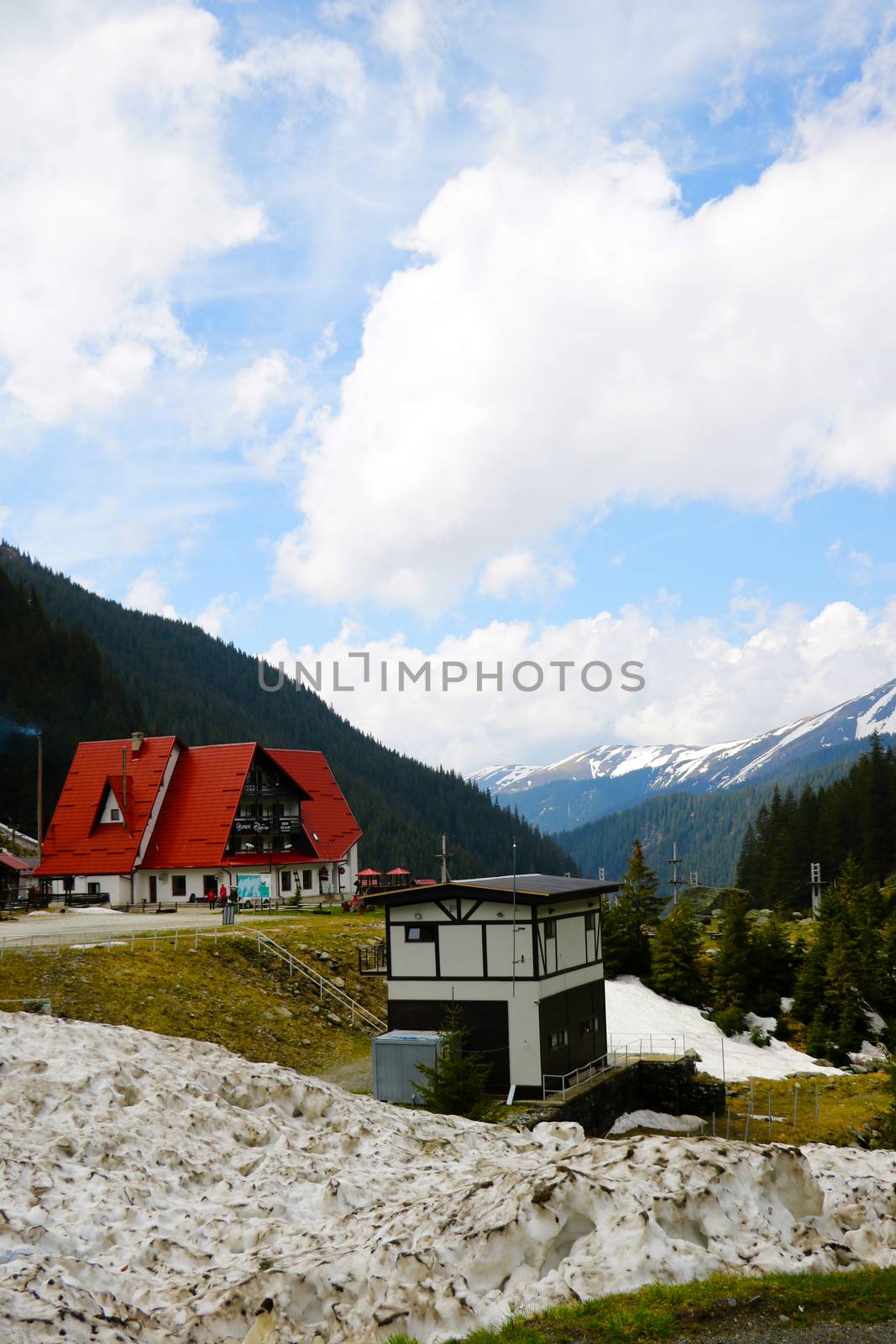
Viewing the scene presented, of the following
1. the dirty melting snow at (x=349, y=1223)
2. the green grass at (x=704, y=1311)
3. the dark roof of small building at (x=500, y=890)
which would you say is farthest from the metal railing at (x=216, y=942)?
the green grass at (x=704, y=1311)

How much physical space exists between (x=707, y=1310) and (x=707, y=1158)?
2551 millimetres

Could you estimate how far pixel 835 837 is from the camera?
102500 millimetres

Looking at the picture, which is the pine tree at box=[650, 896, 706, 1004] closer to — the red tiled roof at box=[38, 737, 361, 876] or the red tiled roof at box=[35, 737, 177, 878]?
the red tiled roof at box=[38, 737, 361, 876]

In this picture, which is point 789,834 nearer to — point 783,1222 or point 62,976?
point 62,976

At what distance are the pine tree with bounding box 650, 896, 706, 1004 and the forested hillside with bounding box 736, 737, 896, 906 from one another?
43.6 m

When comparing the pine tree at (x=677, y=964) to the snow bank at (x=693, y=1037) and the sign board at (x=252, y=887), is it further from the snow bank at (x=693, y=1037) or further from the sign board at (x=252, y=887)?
the sign board at (x=252, y=887)

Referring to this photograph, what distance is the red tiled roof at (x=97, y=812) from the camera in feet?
198

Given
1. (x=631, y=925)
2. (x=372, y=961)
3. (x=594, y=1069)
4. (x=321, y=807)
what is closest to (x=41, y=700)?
(x=321, y=807)

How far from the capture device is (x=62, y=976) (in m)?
31.9

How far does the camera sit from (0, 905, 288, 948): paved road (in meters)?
37.9

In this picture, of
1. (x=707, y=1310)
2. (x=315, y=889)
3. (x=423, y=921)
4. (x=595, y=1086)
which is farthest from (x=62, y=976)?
(x=315, y=889)

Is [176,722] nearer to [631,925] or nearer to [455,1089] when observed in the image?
[631,925]

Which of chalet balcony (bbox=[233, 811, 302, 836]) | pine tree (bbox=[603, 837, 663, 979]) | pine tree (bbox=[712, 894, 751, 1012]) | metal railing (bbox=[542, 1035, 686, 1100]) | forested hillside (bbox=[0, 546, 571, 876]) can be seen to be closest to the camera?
metal railing (bbox=[542, 1035, 686, 1100])

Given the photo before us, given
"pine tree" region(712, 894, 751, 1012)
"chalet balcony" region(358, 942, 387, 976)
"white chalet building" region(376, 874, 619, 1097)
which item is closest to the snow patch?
"white chalet building" region(376, 874, 619, 1097)
